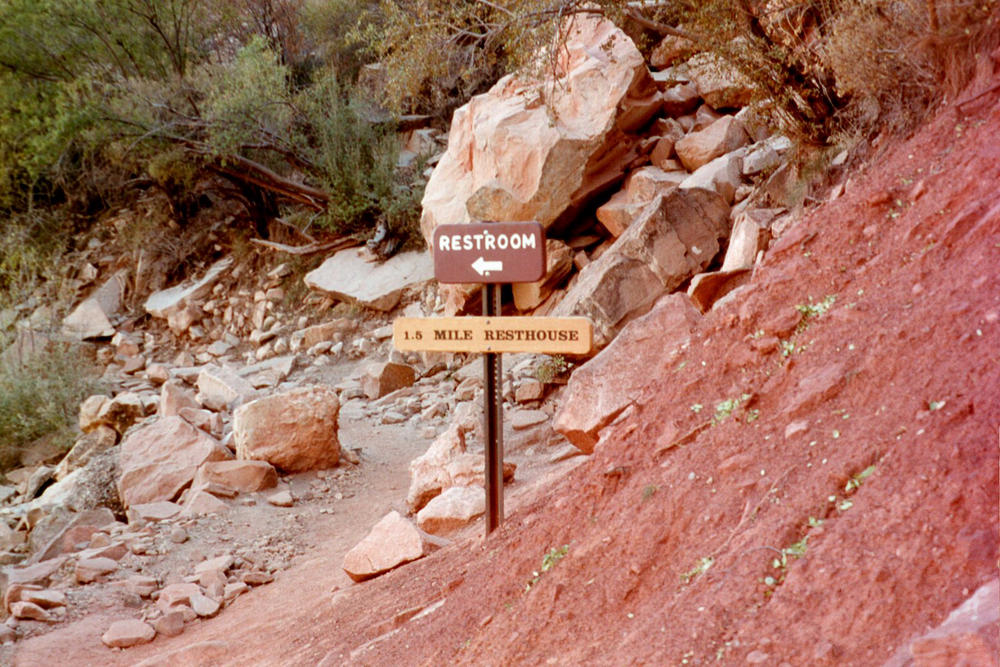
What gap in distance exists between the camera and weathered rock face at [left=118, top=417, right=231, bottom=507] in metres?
8.00

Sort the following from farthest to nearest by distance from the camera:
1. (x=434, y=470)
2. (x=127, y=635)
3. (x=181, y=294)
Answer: (x=181, y=294)
(x=434, y=470)
(x=127, y=635)

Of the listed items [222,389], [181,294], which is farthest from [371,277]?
[181,294]

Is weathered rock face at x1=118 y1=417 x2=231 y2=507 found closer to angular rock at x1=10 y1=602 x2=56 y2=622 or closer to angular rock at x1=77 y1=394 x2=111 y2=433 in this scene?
angular rock at x1=77 y1=394 x2=111 y2=433

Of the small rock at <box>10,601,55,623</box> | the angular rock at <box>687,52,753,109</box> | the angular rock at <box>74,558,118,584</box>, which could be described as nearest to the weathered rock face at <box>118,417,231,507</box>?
the angular rock at <box>74,558,118,584</box>

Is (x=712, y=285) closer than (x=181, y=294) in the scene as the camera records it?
Yes

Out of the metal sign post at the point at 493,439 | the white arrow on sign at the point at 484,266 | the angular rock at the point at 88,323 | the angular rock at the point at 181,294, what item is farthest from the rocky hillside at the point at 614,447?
the angular rock at the point at 88,323

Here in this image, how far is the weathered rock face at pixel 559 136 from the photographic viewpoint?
1069cm

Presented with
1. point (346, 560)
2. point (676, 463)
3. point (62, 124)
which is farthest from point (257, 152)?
point (676, 463)

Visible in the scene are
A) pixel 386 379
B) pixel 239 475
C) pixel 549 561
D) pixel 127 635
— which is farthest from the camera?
pixel 386 379

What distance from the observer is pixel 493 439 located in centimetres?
454

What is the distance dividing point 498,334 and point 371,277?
9.48m

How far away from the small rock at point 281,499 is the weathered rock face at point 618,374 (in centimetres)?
290

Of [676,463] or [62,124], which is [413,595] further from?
[62,124]

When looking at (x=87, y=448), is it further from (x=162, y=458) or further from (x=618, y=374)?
(x=618, y=374)
